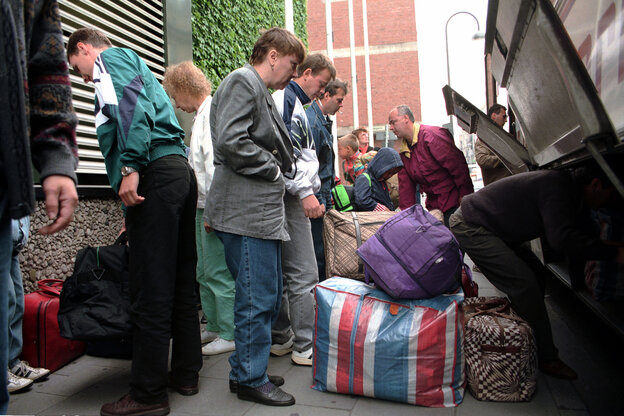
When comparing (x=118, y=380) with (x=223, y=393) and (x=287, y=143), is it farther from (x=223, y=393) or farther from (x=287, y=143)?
(x=287, y=143)

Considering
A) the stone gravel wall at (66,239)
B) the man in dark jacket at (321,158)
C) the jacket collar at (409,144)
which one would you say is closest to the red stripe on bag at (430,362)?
the man in dark jacket at (321,158)

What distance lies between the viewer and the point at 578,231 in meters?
2.69

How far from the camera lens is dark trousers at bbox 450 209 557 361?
2934 mm

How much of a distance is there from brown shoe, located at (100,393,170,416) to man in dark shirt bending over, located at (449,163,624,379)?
2.15m

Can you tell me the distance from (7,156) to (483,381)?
248cm

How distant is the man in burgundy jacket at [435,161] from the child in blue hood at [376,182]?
0.19 meters

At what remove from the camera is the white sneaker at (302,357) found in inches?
126

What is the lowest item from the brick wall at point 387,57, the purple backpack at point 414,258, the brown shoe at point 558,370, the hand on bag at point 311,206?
the brown shoe at point 558,370

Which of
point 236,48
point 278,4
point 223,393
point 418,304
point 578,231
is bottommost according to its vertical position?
point 223,393

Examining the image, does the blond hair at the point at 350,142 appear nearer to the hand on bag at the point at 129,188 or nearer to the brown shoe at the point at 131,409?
the hand on bag at the point at 129,188

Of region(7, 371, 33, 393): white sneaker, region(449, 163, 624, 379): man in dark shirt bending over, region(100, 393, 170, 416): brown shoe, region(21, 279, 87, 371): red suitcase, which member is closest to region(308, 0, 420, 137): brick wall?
region(449, 163, 624, 379): man in dark shirt bending over

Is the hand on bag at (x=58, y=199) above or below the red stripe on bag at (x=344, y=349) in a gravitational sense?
above

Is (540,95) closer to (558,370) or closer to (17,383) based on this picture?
(558,370)

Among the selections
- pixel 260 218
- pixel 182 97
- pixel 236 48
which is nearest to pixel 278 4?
pixel 236 48
